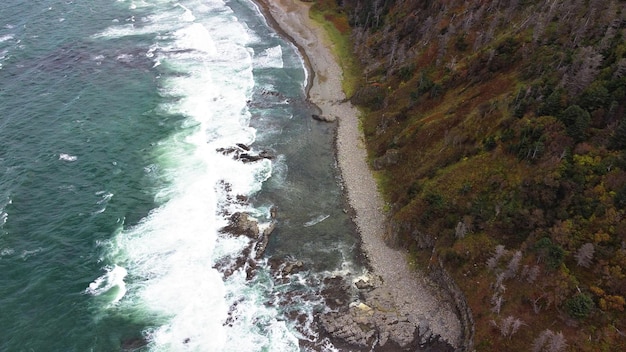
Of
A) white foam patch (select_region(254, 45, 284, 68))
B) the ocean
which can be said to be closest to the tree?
the ocean

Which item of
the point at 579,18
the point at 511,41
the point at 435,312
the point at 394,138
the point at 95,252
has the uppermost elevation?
the point at 579,18

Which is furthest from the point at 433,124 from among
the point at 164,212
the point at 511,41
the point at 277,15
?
the point at 277,15

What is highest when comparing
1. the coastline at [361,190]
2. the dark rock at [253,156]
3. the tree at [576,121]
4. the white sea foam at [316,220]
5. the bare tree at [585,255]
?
the tree at [576,121]

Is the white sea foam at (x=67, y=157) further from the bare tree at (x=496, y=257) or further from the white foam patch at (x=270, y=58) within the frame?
the bare tree at (x=496, y=257)

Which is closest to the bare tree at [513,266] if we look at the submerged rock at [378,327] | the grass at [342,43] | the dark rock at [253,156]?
the submerged rock at [378,327]

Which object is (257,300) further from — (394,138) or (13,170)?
(13,170)

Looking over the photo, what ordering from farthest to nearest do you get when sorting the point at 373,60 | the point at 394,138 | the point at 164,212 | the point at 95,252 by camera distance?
the point at 373,60
the point at 394,138
the point at 164,212
the point at 95,252
